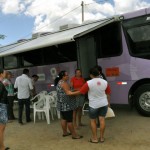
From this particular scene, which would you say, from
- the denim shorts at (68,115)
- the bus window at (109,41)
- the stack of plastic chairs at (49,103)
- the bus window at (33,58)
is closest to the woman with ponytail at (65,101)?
the denim shorts at (68,115)

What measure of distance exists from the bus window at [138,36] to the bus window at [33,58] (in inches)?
170

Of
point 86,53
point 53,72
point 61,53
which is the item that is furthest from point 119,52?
point 53,72

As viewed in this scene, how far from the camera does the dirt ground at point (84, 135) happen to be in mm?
6571

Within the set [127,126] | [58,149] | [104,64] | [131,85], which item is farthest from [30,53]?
[58,149]

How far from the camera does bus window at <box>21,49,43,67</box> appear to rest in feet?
42.1

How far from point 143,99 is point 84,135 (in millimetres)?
2597

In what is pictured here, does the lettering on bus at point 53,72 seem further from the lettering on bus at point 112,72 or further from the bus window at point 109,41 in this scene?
the lettering on bus at point 112,72

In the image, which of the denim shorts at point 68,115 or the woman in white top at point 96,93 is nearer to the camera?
the woman in white top at point 96,93

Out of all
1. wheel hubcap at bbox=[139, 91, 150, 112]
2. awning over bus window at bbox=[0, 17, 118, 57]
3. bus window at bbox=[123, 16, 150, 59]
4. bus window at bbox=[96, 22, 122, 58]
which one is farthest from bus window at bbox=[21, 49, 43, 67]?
wheel hubcap at bbox=[139, 91, 150, 112]

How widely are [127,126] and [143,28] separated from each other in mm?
2923

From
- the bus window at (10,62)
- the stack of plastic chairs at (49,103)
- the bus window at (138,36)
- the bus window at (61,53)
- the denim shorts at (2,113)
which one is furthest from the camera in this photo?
the bus window at (10,62)

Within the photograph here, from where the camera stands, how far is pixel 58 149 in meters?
6.50

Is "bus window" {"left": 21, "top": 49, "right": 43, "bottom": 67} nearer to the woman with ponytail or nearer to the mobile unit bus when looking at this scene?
the mobile unit bus

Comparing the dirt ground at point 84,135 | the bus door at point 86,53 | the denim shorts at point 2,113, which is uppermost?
the bus door at point 86,53
